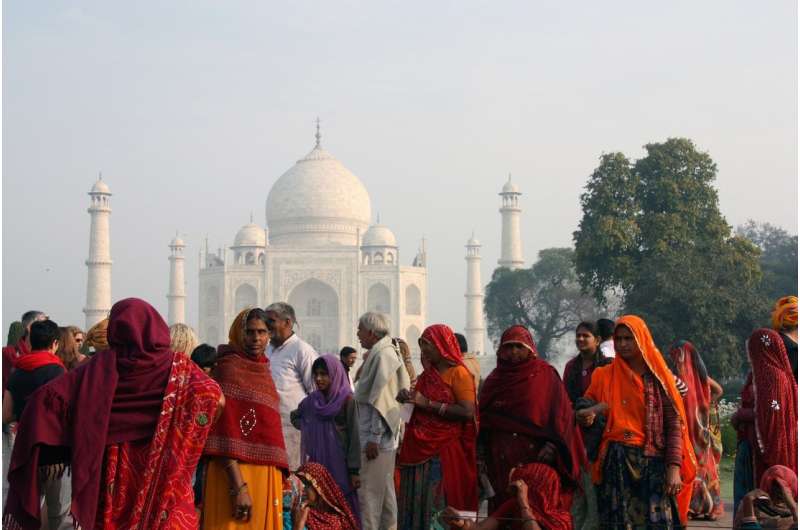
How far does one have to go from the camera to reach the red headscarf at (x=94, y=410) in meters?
3.44

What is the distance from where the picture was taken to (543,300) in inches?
1745

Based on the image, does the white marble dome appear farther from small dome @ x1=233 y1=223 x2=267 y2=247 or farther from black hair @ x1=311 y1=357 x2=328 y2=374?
black hair @ x1=311 y1=357 x2=328 y2=374

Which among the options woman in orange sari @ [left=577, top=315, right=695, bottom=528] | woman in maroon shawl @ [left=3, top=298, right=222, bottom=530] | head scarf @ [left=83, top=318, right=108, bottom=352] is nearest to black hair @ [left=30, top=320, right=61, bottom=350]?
head scarf @ [left=83, top=318, right=108, bottom=352]

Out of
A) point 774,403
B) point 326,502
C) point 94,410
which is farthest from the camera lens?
point 326,502

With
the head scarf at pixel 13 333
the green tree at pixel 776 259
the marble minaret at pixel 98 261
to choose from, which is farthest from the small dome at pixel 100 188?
the head scarf at pixel 13 333

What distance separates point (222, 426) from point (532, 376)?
1.17m

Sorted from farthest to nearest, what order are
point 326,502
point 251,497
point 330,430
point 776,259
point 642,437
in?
1. point 776,259
2. point 330,430
3. point 326,502
4. point 642,437
5. point 251,497

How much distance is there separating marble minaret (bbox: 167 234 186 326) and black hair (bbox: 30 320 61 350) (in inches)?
1825

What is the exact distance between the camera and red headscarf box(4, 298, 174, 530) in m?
3.44

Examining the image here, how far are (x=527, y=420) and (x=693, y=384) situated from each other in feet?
7.96

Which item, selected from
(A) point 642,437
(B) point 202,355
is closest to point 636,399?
(A) point 642,437

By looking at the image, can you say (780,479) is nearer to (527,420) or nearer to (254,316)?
(527,420)

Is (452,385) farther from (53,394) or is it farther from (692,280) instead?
(692,280)

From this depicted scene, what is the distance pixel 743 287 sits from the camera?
23922 millimetres
